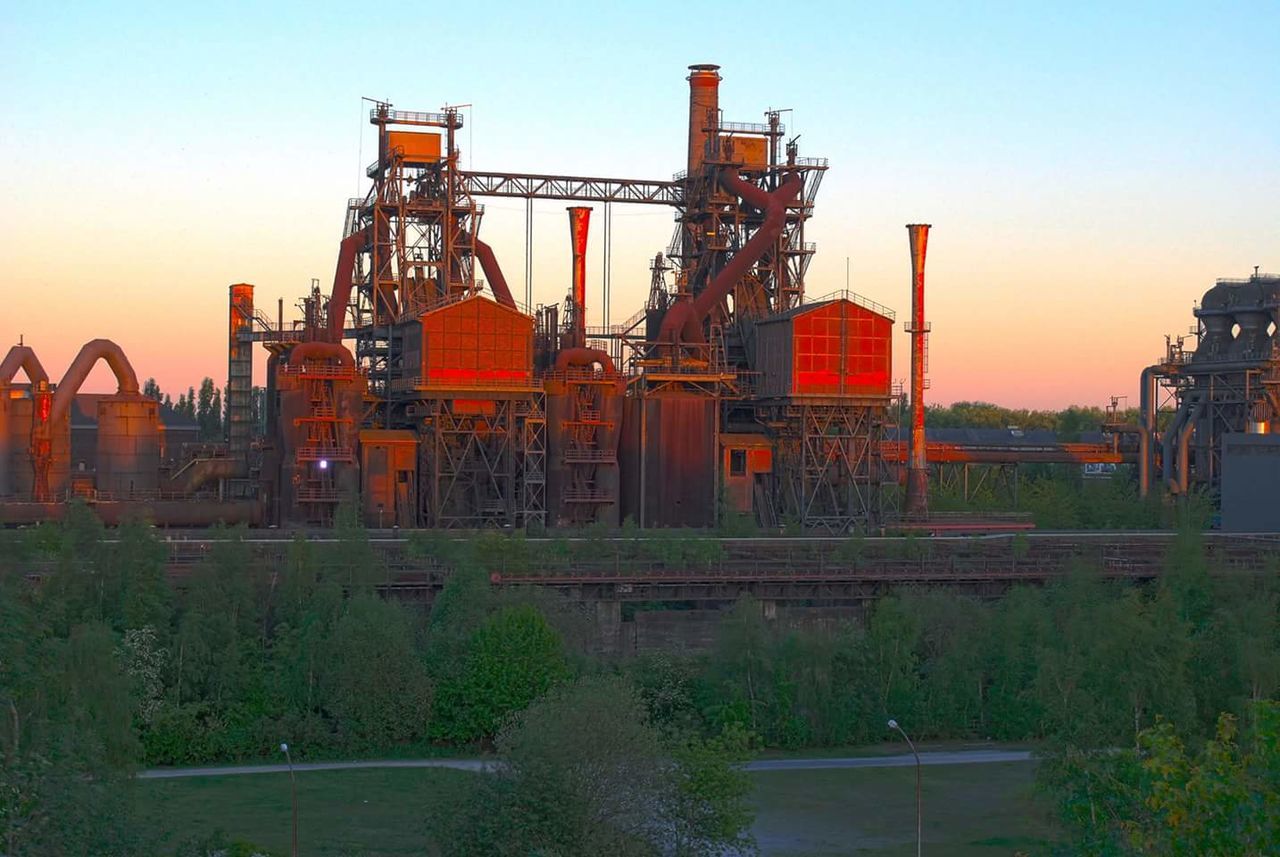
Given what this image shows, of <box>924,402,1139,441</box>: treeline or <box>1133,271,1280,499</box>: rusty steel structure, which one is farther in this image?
<box>924,402,1139,441</box>: treeline

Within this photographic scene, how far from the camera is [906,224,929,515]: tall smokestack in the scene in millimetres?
72938

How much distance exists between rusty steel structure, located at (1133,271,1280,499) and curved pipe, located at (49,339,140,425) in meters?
46.5

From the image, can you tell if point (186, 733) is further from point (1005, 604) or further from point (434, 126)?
point (434, 126)

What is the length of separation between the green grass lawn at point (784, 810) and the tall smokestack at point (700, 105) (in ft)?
131

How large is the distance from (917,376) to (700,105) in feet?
53.7

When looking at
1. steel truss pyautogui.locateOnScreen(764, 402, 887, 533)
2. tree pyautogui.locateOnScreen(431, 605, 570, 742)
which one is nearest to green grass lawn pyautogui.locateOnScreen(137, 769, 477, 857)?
tree pyautogui.locateOnScreen(431, 605, 570, 742)

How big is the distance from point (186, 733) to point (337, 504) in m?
18.7

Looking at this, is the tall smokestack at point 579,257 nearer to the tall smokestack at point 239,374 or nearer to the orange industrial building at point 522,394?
the orange industrial building at point 522,394

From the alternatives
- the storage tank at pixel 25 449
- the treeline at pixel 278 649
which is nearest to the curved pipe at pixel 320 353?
the storage tank at pixel 25 449

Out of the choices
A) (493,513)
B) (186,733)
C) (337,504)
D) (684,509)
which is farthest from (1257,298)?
(186,733)

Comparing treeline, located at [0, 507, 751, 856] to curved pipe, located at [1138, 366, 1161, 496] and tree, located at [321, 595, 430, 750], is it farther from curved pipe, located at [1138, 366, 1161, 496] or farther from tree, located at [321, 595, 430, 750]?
curved pipe, located at [1138, 366, 1161, 496]

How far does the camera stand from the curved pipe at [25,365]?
67.0 m

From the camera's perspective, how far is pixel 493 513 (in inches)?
2512

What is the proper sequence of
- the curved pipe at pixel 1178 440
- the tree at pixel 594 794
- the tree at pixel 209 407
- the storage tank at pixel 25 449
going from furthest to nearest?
the tree at pixel 209 407
the curved pipe at pixel 1178 440
the storage tank at pixel 25 449
the tree at pixel 594 794
